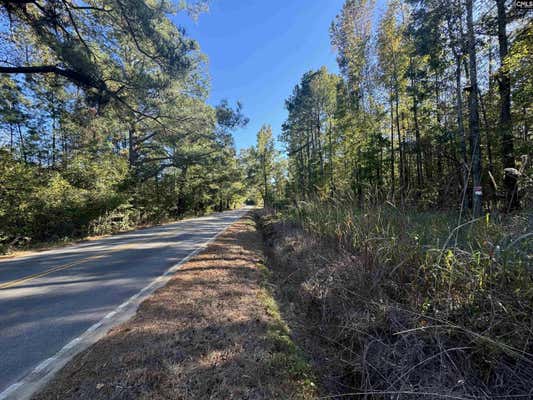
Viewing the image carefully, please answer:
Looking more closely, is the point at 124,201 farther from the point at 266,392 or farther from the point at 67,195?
the point at 266,392

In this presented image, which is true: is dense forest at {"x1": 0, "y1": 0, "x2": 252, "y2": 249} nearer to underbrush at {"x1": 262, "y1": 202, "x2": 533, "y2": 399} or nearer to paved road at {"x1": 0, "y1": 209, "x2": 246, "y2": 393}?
paved road at {"x1": 0, "y1": 209, "x2": 246, "y2": 393}

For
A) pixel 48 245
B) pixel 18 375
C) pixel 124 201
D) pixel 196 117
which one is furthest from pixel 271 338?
pixel 124 201

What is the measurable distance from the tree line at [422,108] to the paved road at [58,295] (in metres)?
4.80

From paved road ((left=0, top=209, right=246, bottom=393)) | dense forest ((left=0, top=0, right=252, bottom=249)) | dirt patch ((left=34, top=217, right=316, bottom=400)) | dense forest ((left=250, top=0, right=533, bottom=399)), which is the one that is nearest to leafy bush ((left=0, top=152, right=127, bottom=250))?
dense forest ((left=0, top=0, right=252, bottom=249))

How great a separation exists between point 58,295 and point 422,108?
17819 millimetres

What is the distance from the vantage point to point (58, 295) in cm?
391

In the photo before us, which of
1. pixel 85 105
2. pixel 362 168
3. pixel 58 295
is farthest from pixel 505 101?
pixel 85 105

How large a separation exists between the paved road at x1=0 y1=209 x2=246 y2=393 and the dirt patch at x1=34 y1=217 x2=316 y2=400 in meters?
0.60

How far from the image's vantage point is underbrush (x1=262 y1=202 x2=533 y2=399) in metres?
1.65

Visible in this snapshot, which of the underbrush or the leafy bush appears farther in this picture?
the leafy bush

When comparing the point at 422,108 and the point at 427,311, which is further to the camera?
the point at 422,108

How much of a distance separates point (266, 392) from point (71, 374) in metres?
1.82

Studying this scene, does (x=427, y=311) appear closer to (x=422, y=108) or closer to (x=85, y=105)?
(x=85, y=105)

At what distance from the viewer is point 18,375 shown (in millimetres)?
2043
